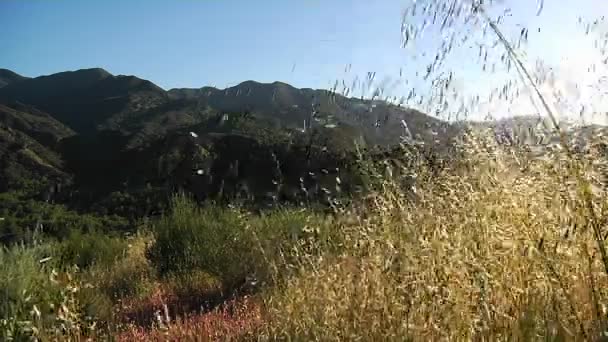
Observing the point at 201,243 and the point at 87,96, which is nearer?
the point at 201,243

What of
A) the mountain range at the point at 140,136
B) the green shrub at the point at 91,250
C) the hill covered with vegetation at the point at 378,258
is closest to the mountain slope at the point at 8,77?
the mountain range at the point at 140,136

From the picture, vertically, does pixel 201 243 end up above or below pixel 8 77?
below

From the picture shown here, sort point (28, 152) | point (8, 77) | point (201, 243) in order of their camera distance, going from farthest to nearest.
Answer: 1. point (8, 77)
2. point (28, 152)
3. point (201, 243)

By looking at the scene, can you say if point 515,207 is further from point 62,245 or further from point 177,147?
point 177,147

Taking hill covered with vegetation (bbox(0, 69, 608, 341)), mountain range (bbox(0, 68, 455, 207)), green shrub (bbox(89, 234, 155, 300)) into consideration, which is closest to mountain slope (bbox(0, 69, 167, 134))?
mountain range (bbox(0, 68, 455, 207))

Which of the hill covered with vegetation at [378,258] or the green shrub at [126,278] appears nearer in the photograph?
the hill covered with vegetation at [378,258]

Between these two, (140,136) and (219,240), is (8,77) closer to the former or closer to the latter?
(140,136)

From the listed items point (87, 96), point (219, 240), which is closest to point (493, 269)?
point (219, 240)

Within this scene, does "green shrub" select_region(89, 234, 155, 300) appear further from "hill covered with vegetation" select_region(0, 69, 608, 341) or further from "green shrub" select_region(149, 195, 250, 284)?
"green shrub" select_region(149, 195, 250, 284)

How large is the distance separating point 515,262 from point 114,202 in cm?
3435

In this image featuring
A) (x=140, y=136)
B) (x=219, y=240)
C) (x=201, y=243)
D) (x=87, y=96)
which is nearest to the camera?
(x=219, y=240)

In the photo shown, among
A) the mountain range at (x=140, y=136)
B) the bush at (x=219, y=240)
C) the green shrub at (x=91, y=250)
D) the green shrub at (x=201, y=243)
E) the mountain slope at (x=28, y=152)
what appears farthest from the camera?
the mountain slope at (x=28, y=152)

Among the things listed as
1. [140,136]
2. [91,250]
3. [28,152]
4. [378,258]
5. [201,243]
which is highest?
[140,136]

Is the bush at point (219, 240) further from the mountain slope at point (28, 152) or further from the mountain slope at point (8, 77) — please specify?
the mountain slope at point (8, 77)
